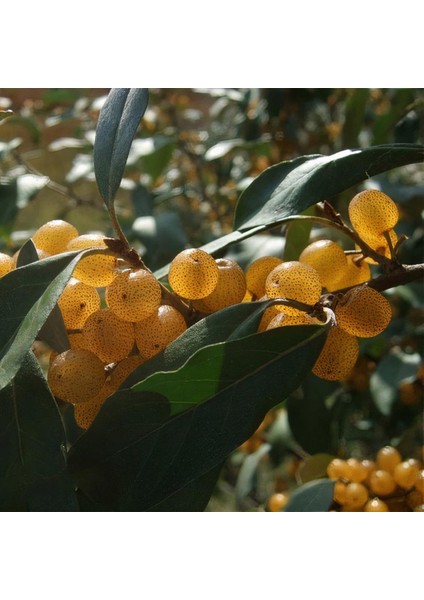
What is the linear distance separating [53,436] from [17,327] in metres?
0.11

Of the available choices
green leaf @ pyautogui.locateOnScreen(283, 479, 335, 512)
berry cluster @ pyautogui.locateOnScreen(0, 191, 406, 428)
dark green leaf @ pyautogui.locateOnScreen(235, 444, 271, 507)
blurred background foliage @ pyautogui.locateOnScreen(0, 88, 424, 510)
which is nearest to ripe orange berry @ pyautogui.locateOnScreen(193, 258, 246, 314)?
berry cluster @ pyautogui.locateOnScreen(0, 191, 406, 428)

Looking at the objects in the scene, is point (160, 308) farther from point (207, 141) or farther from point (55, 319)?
point (207, 141)

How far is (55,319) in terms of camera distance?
0.63 metres

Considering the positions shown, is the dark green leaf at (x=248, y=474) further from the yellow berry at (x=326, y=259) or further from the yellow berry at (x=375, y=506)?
the yellow berry at (x=326, y=259)

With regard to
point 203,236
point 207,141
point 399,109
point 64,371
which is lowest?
point 203,236

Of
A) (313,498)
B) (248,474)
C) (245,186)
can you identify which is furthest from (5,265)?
(248,474)

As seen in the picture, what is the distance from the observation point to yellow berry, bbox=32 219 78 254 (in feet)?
Result: 2.32

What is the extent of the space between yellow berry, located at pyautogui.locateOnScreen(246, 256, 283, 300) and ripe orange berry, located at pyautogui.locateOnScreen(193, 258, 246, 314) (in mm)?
42

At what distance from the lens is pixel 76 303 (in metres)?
0.67

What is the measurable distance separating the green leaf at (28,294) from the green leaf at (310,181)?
20cm

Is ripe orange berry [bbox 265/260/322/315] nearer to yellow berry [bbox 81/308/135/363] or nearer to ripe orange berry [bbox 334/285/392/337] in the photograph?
ripe orange berry [bbox 334/285/392/337]

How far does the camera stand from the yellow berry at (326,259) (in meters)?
0.69

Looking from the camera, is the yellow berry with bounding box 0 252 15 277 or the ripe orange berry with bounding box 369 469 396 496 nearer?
the yellow berry with bounding box 0 252 15 277

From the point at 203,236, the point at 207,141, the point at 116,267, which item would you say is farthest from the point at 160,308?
the point at 207,141
